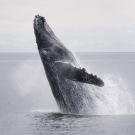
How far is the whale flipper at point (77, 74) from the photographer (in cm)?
3591

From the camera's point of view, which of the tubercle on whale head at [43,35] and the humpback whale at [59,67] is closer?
the tubercle on whale head at [43,35]

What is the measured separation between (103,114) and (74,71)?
5.21 m

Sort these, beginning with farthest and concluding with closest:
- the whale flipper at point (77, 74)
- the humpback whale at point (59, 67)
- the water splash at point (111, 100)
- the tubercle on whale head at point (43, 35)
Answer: the water splash at point (111, 100) → the humpback whale at point (59, 67) → the tubercle on whale head at point (43, 35) → the whale flipper at point (77, 74)

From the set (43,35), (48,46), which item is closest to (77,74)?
(48,46)

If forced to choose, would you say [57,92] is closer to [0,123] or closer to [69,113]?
[69,113]

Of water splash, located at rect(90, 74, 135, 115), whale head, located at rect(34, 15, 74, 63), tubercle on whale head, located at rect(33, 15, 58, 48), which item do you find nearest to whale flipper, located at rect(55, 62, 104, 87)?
whale head, located at rect(34, 15, 74, 63)

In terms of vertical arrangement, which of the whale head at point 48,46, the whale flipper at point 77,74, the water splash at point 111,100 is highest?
the whale head at point 48,46

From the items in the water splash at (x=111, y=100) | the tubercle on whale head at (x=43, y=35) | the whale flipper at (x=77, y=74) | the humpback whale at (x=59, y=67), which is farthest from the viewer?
the water splash at (x=111, y=100)

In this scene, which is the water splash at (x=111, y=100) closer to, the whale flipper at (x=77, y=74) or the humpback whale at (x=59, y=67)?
the humpback whale at (x=59, y=67)

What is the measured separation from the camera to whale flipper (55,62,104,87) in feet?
118

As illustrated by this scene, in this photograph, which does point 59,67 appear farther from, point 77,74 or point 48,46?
point 77,74

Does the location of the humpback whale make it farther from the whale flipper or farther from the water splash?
the water splash

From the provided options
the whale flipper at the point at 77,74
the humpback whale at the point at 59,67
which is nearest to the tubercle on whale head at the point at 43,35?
the humpback whale at the point at 59,67

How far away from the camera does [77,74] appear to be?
36.7 meters
